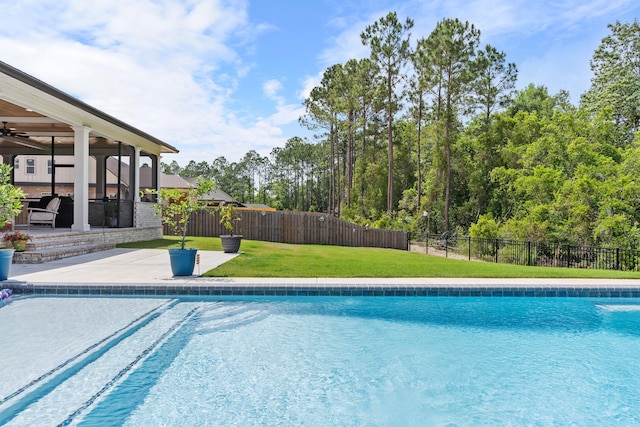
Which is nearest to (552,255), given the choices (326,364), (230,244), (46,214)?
(230,244)

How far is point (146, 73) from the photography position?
13.3 meters

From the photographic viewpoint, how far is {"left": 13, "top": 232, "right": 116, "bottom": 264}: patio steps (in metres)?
8.67

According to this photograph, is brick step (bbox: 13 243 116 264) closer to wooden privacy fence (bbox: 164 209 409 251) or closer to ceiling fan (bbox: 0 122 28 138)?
ceiling fan (bbox: 0 122 28 138)

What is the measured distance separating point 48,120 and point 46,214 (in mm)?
2596

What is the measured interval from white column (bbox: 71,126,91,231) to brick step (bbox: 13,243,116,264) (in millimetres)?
1014

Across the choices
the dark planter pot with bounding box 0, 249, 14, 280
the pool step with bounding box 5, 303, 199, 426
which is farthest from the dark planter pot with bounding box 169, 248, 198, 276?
the dark planter pot with bounding box 0, 249, 14, 280

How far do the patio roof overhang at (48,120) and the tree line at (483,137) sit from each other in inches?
502

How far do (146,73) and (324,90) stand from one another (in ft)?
70.7

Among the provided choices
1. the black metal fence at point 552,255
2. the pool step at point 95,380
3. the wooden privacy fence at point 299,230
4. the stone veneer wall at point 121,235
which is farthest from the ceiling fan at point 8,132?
the black metal fence at point 552,255

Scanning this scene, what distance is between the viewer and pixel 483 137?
2608 centimetres

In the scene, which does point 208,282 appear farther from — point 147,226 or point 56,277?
point 147,226

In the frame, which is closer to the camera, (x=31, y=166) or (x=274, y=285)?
(x=274, y=285)

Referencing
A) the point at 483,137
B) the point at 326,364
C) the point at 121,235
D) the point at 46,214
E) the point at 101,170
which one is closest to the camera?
the point at 326,364

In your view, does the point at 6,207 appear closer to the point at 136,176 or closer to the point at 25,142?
the point at 136,176
